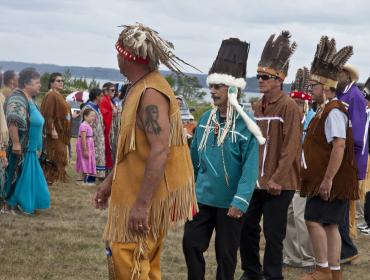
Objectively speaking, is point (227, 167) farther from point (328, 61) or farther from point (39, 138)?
point (39, 138)

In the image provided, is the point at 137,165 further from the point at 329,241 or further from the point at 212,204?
the point at 329,241

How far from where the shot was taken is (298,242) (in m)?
7.32

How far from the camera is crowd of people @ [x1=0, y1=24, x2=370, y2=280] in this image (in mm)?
4086

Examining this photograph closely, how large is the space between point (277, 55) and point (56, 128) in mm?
6303

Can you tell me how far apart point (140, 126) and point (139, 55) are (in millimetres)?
432

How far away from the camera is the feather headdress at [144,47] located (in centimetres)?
414

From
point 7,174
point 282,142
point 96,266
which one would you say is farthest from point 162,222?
point 7,174

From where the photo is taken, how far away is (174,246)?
776 cm

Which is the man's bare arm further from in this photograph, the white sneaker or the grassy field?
the white sneaker

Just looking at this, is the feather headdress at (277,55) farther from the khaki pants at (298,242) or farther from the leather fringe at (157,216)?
the leather fringe at (157,216)

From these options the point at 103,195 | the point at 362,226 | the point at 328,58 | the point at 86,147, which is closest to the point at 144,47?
the point at 103,195

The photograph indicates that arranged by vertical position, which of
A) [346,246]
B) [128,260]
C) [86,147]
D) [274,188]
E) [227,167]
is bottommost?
[346,246]

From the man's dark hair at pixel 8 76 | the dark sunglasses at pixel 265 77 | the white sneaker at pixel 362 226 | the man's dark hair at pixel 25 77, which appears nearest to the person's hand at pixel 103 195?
the dark sunglasses at pixel 265 77

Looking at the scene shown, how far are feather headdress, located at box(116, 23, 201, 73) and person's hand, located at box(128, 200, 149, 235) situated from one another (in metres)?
0.86
